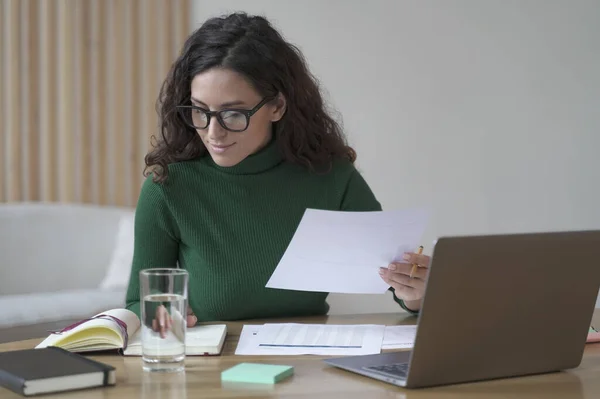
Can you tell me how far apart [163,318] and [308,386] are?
0.80 feet

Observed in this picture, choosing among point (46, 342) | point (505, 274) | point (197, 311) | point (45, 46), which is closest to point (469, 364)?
point (505, 274)

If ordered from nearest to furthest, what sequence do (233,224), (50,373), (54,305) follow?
(50,373) → (233,224) → (54,305)

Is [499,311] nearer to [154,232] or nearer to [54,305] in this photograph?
[154,232]

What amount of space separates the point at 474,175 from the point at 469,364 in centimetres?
276

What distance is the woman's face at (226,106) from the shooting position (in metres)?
1.90

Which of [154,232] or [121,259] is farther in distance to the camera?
[121,259]

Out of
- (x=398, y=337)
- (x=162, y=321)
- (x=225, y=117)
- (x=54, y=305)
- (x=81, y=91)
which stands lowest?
(x=54, y=305)

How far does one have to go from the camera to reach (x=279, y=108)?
6.90ft

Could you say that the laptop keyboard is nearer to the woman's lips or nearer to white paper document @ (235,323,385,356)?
A: white paper document @ (235,323,385,356)

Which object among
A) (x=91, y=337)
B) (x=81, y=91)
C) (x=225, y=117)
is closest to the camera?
(x=91, y=337)

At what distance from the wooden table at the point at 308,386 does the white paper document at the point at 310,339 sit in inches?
1.9

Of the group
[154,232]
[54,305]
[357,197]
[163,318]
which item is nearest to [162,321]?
[163,318]

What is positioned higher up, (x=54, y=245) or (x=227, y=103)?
(x=227, y=103)

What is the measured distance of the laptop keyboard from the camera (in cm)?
126
